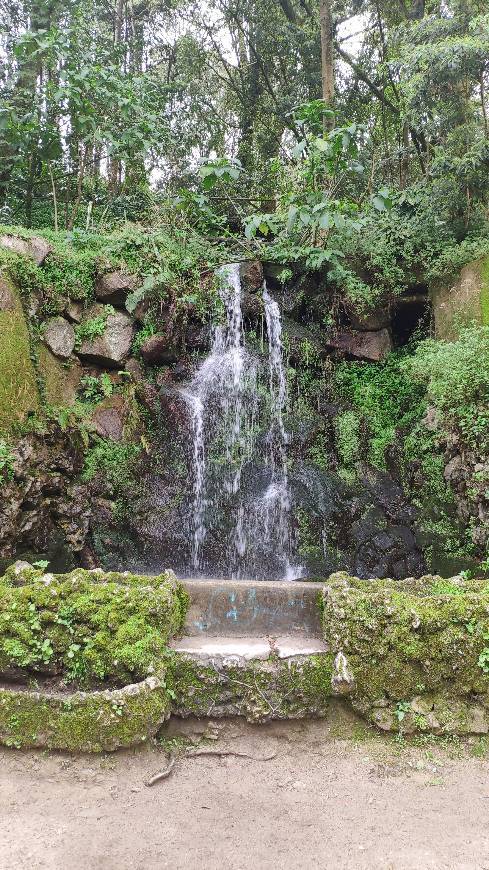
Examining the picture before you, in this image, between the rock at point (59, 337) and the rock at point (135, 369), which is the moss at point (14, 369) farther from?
the rock at point (135, 369)

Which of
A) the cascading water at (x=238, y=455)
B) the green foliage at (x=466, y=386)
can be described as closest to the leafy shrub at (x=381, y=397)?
the cascading water at (x=238, y=455)

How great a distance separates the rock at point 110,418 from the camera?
7.86m

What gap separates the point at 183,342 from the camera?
855 centimetres

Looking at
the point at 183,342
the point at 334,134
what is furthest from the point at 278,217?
the point at 183,342

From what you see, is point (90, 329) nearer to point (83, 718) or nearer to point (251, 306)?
point (251, 306)

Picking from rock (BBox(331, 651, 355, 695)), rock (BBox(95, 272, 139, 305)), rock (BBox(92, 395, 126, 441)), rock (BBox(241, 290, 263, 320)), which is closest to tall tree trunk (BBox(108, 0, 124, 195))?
rock (BBox(95, 272, 139, 305))

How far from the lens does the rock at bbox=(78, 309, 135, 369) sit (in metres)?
8.09

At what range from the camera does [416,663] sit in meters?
3.77

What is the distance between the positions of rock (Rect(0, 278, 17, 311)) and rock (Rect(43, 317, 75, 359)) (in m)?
0.91

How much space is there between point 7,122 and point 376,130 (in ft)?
31.7

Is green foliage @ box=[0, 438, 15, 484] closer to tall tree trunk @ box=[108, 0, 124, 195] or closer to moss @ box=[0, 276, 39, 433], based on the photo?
moss @ box=[0, 276, 39, 433]

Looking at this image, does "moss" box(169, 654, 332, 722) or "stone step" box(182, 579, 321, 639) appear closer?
"moss" box(169, 654, 332, 722)

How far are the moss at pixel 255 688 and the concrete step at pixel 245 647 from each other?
0.19 ft

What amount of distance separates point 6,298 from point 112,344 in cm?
180
